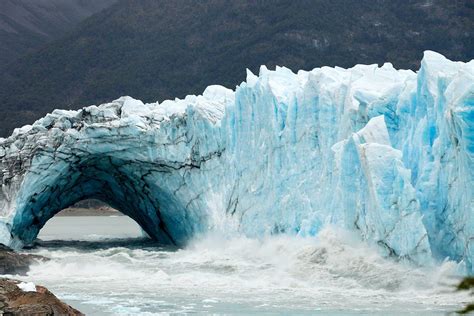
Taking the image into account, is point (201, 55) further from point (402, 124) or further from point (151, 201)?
point (402, 124)

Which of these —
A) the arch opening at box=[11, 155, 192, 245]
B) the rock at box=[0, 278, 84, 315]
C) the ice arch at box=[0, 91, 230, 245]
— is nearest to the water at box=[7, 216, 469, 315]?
the ice arch at box=[0, 91, 230, 245]

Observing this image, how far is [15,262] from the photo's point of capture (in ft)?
59.6

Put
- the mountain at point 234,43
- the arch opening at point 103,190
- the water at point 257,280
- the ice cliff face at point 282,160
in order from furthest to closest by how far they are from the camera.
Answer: the mountain at point 234,43 < the arch opening at point 103,190 < the ice cliff face at point 282,160 < the water at point 257,280

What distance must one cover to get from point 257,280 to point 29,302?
21.7ft

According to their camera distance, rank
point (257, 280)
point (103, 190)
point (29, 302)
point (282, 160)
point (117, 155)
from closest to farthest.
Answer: point (29, 302) < point (257, 280) < point (282, 160) < point (117, 155) < point (103, 190)

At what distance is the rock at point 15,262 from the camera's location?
58.6 feet

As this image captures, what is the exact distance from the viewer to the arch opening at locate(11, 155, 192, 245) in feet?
69.4

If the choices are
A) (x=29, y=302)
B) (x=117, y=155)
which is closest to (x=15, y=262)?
(x=117, y=155)

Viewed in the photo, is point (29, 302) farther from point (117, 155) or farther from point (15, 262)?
point (117, 155)

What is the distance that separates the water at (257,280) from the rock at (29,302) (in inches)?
85.8

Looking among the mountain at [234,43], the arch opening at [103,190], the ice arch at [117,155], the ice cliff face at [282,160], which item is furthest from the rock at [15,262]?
the mountain at [234,43]

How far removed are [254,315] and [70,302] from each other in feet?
9.88

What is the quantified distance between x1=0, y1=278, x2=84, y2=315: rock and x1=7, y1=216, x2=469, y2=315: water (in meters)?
2.18

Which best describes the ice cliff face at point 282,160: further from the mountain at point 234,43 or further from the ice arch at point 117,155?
the mountain at point 234,43
